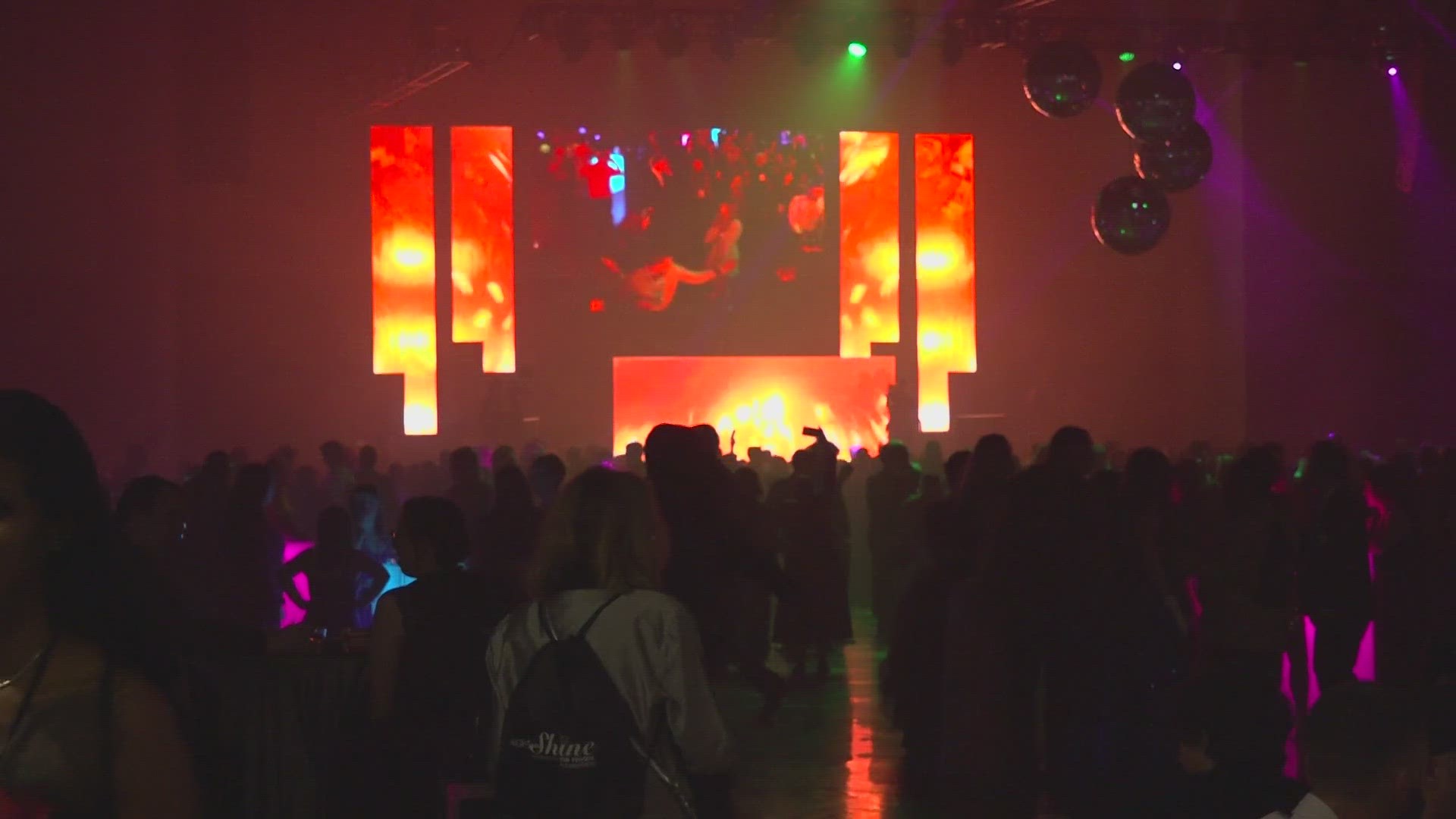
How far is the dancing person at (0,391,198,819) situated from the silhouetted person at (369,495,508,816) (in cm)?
228

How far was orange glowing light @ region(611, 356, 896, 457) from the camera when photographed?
57.6ft

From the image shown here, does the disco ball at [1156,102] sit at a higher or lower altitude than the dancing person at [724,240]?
lower

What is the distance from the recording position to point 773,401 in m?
17.6

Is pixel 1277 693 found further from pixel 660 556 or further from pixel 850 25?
pixel 850 25

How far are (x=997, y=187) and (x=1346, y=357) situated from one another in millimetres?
4699

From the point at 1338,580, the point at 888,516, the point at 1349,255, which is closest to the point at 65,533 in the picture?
the point at 1338,580

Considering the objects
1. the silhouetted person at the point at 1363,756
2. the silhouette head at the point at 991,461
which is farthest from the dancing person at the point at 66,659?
the silhouette head at the point at 991,461

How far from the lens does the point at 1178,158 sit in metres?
9.19

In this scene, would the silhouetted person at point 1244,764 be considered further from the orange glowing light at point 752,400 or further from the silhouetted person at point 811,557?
the orange glowing light at point 752,400

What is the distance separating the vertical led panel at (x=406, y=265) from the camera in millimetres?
17469

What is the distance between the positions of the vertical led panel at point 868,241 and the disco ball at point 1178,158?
28.5ft

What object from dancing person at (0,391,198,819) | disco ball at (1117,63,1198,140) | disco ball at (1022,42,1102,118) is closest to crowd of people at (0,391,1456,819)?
dancing person at (0,391,198,819)

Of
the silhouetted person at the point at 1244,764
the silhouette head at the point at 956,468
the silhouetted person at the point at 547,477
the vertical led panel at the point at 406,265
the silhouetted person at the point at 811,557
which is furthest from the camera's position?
the vertical led panel at the point at 406,265

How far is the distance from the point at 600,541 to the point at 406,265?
15138 millimetres
